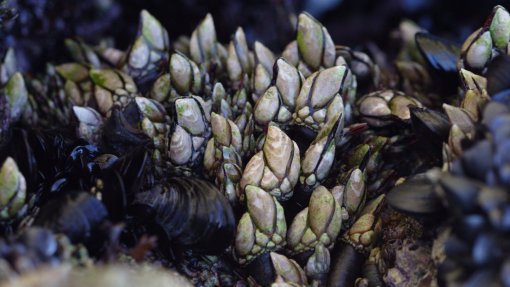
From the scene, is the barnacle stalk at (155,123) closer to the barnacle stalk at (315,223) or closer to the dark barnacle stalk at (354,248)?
the barnacle stalk at (315,223)

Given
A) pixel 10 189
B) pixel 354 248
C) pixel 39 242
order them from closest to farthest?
pixel 39 242, pixel 10 189, pixel 354 248

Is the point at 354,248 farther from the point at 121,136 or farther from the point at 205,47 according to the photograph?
the point at 205,47

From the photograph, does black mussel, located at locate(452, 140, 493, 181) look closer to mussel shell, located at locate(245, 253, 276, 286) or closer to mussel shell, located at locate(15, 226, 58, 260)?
mussel shell, located at locate(245, 253, 276, 286)

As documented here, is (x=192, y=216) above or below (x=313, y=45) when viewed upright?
below

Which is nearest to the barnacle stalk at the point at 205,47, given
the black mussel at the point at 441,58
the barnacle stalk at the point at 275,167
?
the barnacle stalk at the point at 275,167

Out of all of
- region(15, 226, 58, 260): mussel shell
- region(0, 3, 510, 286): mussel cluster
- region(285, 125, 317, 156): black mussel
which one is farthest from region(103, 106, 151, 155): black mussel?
region(15, 226, 58, 260): mussel shell

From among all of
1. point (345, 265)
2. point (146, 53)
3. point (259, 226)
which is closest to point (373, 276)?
point (345, 265)
